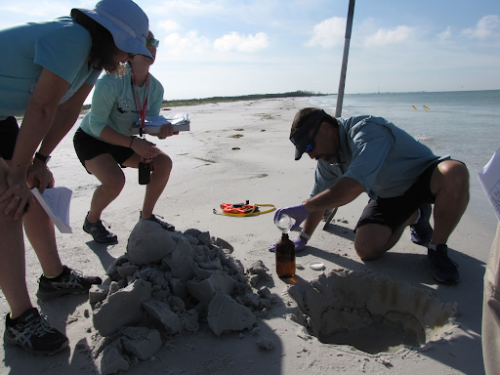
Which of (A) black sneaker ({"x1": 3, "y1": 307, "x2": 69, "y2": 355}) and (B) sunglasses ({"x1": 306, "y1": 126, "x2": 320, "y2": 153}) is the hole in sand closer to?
(B) sunglasses ({"x1": 306, "y1": 126, "x2": 320, "y2": 153})

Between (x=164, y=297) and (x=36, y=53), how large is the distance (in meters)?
1.46

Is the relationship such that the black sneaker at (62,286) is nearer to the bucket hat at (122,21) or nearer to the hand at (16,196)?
the hand at (16,196)

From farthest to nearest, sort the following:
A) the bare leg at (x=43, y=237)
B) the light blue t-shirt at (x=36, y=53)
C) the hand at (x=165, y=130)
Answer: the hand at (x=165, y=130) < the bare leg at (x=43, y=237) < the light blue t-shirt at (x=36, y=53)

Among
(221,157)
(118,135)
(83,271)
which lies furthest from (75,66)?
(221,157)

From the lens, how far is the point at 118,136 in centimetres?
315

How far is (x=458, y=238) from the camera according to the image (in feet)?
11.1

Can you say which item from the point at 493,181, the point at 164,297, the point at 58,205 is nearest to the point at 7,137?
the point at 58,205

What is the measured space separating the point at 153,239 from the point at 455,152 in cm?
733

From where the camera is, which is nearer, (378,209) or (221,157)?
(378,209)

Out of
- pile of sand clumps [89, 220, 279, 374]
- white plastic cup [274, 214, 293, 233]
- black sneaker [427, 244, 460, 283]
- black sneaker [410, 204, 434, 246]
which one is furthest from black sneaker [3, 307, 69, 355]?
black sneaker [410, 204, 434, 246]

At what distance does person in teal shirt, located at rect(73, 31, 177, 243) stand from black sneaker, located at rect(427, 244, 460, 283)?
219cm

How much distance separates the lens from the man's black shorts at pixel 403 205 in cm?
295

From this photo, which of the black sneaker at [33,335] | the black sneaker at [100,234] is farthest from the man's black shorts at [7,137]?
the black sneaker at [100,234]

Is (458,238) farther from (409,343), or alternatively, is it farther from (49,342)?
(49,342)
